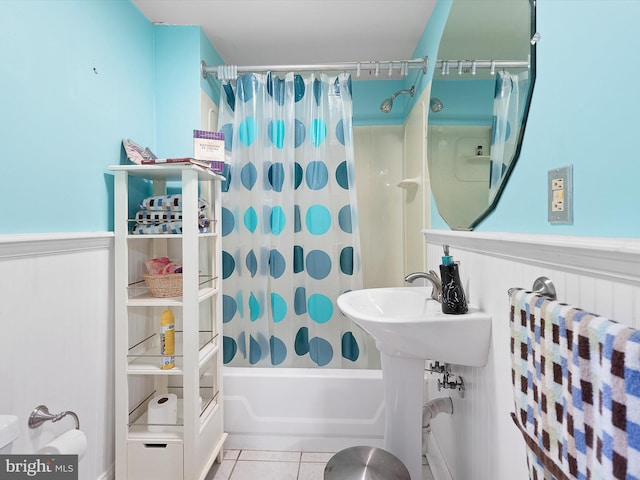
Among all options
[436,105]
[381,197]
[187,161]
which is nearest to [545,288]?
[436,105]

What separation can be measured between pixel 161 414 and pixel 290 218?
1.13 m

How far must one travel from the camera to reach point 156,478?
1.55m

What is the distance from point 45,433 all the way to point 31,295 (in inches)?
18.8

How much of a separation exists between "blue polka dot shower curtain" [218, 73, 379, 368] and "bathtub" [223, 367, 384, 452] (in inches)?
5.5

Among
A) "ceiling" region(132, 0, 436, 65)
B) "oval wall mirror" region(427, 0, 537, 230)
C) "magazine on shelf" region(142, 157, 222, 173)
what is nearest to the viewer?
"oval wall mirror" region(427, 0, 537, 230)

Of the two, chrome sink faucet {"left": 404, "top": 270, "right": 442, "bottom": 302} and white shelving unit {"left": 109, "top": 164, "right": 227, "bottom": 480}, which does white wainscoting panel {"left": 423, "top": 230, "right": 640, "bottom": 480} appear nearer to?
chrome sink faucet {"left": 404, "top": 270, "right": 442, "bottom": 302}

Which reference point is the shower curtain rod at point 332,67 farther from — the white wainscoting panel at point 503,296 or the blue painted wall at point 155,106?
the white wainscoting panel at point 503,296

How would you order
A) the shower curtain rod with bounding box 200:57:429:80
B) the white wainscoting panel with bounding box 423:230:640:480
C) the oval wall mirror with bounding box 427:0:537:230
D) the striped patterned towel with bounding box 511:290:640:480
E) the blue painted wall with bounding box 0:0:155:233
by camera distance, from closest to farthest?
the striped patterned towel with bounding box 511:290:640:480, the white wainscoting panel with bounding box 423:230:640:480, the oval wall mirror with bounding box 427:0:537:230, the blue painted wall with bounding box 0:0:155:233, the shower curtain rod with bounding box 200:57:429:80

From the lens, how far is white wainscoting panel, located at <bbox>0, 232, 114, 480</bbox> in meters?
1.12

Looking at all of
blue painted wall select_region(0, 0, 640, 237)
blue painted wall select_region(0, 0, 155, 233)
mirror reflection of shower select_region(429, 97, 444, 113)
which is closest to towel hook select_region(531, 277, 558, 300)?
blue painted wall select_region(0, 0, 640, 237)

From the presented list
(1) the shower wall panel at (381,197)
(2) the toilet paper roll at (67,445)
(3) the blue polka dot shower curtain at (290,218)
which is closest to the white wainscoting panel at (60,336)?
(2) the toilet paper roll at (67,445)

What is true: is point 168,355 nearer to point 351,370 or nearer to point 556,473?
point 351,370

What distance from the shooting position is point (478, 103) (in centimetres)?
132

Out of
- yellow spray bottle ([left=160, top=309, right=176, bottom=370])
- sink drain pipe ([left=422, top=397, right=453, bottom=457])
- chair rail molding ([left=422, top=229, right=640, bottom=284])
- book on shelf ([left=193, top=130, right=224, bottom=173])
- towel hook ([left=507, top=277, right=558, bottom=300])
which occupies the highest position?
book on shelf ([left=193, top=130, right=224, bottom=173])
